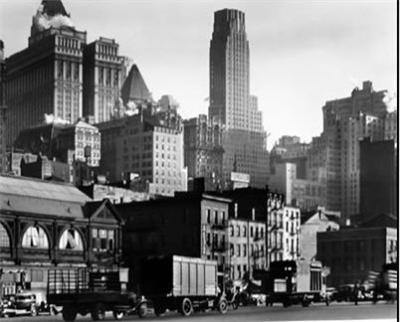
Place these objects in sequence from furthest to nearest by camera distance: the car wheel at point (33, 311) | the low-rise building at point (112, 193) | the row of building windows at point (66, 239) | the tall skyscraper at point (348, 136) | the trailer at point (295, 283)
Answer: the trailer at point (295, 283) < the tall skyscraper at point (348, 136) < the low-rise building at point (112, 193) < the row of building windows at point (66, 239) < the car wheel at point (33, 311)

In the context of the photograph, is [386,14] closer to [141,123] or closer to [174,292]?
[141,123]

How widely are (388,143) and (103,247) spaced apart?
9.45 meters

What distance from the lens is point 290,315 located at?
30.8 metres

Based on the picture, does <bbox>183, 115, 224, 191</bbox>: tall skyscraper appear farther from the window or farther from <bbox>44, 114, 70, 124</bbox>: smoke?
<bbox>44, 114, 70, 124</bbox>: smoke

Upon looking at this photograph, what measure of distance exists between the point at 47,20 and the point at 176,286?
8.12 m

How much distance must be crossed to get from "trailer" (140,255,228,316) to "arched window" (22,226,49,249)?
3.35 metres

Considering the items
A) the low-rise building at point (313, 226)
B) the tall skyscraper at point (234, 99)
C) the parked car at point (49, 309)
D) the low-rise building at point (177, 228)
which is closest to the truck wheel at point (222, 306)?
the low-rise building at point (177, 228)

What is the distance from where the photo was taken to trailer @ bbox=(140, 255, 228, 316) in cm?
3034

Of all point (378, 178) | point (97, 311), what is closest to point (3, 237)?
point (97, 311)

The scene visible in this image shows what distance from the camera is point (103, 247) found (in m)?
→ 34.5

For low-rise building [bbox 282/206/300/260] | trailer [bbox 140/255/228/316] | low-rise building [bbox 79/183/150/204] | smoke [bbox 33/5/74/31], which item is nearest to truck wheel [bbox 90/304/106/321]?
trailer [bbox 140/255/228/316]

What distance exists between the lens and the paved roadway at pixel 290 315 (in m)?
29.2

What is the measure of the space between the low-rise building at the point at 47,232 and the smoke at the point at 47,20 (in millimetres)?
4448

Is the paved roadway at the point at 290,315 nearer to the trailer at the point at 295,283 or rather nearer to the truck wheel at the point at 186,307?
the truck wheel at the point at 186,307
